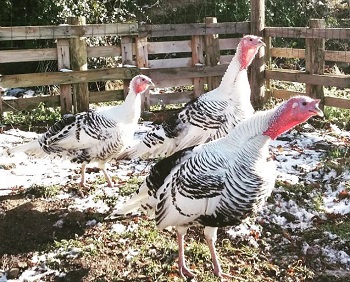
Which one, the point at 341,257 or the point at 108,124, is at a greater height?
the point at 108,124

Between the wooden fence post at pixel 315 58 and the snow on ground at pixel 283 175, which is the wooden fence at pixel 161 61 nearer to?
the wooden fence post at pixel 315 58

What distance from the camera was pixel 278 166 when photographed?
6.78 meters

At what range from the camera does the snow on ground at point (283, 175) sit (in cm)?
530

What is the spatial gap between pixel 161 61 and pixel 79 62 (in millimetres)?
1638

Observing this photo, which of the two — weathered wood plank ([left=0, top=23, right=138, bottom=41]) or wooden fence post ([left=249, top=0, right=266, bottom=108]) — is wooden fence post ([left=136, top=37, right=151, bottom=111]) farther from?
wooden fence post ([left=249, top=0, right=266, bottom=108])

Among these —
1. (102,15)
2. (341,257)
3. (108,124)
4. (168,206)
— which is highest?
(102,15)

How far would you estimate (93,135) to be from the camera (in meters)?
5.80

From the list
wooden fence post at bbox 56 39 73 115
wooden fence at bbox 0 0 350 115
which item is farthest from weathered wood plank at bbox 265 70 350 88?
wooden fence post at bbox 56 39 73 115

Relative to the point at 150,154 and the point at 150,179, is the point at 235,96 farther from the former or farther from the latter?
the point at 150,179

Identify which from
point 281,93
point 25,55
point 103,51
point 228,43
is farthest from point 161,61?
point 25,55

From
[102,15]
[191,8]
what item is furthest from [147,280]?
[191,8]

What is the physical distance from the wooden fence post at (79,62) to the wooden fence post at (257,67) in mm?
3127

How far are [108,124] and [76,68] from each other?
3567 millimetres

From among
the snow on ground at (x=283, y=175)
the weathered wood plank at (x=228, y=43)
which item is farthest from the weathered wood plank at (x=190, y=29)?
the snow on ground at (x=283, y=175)
